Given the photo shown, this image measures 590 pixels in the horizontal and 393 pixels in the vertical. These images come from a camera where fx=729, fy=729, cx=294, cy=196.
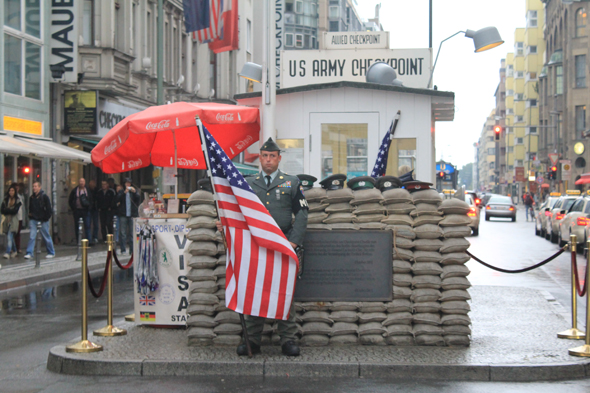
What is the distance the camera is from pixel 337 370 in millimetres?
6789

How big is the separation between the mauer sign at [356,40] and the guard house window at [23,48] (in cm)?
1104

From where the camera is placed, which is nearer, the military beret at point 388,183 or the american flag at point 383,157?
the military beret at point 388,183

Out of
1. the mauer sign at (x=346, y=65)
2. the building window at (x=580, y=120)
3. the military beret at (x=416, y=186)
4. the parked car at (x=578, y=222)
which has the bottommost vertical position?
the parked car at (x=578, y=222)

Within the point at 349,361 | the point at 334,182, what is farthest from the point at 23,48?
the point at 349,361

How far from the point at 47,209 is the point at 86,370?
39.8ft

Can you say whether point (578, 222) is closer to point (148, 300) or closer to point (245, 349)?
point (148, 300)

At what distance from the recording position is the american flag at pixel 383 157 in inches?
402

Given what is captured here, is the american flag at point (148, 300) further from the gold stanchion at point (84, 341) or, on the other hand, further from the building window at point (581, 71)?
the building window at point (581, 71)

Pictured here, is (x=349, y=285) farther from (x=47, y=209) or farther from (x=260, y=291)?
(x=47, y=209)

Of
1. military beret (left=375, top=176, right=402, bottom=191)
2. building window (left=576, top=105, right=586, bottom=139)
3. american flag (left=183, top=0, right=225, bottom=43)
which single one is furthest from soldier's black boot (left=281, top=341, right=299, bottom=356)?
building window (left=576, top=105, right=586, bottom=139)

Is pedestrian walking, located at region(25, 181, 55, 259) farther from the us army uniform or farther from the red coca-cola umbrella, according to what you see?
the us army uniform

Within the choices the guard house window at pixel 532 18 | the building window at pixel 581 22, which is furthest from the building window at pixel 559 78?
the guard house window at pixel 532 18

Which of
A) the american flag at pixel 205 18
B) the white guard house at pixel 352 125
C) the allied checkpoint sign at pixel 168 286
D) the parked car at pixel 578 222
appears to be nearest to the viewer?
the allied checkpoint sign at pixel 168 286

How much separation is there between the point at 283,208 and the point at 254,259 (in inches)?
23.6
